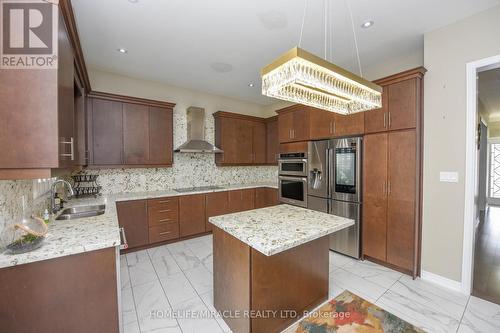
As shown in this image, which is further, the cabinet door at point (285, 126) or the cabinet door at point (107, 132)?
the cabinet door at point (285, 126)

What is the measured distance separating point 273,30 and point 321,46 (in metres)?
0.72

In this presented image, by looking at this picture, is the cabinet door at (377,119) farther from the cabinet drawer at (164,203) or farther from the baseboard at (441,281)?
the cabinet drawer at (164,203)

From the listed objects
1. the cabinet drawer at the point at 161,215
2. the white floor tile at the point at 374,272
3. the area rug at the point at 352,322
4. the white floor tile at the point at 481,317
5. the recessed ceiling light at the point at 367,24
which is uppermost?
the recessed ceiling light at the point at 367,24

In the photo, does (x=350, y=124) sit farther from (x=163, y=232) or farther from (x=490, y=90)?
(x=163, y=232)

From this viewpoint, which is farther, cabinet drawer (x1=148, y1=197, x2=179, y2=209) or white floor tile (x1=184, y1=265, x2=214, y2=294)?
cabinet drawer (x1=148, y1=197, x2=179, y2=209)

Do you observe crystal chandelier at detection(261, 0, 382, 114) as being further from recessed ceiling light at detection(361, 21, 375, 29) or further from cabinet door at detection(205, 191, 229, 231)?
cabinet door at detection(205, 191, 229, 231)

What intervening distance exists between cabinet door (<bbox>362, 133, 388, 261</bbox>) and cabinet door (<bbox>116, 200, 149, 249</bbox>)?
314cm

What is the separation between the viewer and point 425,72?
2.35 metres

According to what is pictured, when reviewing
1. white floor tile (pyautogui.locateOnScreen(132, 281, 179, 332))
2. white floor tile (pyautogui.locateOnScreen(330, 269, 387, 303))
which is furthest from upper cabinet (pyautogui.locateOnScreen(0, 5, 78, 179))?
white floor tile (pyautogui.locateOnScreen(330, 269, 387, 303))

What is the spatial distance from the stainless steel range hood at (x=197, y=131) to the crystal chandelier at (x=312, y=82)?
102 inches

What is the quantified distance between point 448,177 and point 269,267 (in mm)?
2145

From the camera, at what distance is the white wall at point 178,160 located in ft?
11.3

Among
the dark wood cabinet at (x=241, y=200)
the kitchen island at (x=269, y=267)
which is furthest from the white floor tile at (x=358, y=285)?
the dark wood cabinet at (x=241, y=200)

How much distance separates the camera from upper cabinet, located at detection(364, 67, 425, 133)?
2.33m
